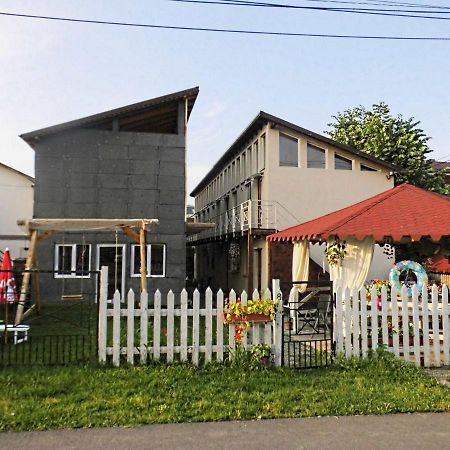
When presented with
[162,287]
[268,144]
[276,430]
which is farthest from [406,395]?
[268,144]

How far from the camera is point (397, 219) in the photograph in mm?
8773

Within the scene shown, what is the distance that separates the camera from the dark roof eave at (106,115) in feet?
45.2

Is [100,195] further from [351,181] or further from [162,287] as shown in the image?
[351,181]

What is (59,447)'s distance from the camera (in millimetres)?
3775

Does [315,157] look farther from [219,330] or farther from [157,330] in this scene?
[157,330]

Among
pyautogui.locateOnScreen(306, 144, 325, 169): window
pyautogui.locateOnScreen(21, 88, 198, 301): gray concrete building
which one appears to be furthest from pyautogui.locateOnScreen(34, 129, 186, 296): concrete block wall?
pyautogui.locateOnScreen(306, 144, 325, 169): window

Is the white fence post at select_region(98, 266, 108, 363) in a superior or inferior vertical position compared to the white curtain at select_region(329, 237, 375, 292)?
inferior

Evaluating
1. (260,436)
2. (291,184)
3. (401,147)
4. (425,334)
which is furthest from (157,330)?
(401,147)

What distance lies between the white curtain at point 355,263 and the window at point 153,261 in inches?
285

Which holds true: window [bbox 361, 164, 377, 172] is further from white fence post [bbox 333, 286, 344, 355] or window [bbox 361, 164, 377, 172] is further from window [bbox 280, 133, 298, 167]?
white fence post [bbox 333, 286, 344, 355]

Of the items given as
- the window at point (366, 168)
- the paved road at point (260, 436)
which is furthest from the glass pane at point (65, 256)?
the window at point (366, 168)

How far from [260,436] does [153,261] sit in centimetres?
1116

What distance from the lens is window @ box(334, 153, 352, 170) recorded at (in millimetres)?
18625

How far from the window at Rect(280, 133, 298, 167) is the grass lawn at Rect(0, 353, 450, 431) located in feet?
41.5
